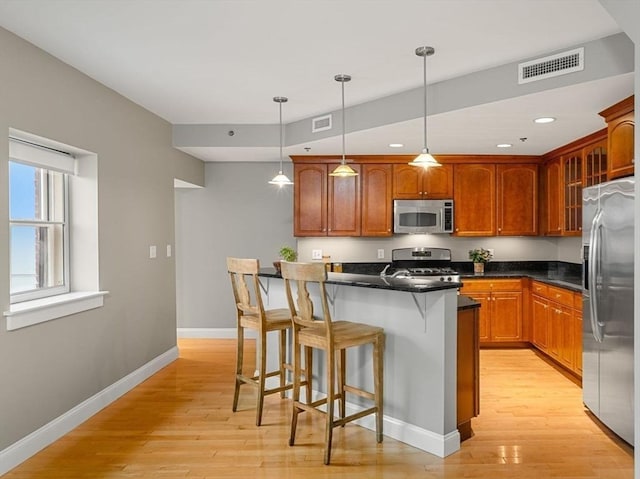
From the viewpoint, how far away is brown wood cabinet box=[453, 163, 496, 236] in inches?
234

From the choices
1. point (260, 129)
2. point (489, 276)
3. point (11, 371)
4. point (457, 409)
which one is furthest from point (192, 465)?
point (489, 276)

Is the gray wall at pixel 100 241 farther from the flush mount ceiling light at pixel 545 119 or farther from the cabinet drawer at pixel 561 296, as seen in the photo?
the cabinet drawer at pixel 561 296

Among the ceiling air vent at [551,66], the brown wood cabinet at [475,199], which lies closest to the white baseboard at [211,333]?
the brown wood cabinet at [475,199]

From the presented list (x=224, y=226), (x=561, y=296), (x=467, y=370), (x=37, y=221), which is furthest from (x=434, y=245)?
(x=37, y=221)

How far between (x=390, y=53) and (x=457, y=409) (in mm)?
2376

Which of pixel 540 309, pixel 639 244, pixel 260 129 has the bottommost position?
pixel 540 309

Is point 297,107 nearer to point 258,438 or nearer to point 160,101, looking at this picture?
point 160,101

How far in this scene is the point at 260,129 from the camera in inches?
208

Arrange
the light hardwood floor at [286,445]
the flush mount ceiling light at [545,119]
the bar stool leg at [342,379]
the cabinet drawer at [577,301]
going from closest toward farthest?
1. the light hardwood floor at [286,445]
2. the bar stool leg at [342,379]
3. the flush mount ceiling light at [545,119]
4. the cabinet drawer at [577,301]

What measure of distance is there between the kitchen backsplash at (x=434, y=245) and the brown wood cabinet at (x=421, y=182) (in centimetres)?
58

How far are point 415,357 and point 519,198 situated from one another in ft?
11.9

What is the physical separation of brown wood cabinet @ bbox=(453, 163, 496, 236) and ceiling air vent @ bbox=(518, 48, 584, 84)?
265 centimetres

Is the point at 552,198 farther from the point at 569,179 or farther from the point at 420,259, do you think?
the point at 420,259

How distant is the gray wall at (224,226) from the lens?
633cm
